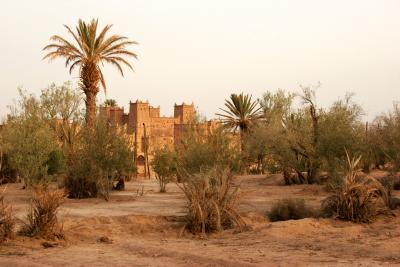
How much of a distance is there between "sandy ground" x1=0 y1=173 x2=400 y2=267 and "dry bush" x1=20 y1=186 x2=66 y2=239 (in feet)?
1.05

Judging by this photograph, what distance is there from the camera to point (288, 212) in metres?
15.8

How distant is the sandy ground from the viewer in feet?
33.1

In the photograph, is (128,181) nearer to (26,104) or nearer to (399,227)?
(26,104)

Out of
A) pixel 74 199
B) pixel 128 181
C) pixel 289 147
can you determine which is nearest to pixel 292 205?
pixel 74 199

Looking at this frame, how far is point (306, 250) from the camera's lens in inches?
440

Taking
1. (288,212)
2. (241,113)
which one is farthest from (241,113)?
(288,212)

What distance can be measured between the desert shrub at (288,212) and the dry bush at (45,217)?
21.4 ft

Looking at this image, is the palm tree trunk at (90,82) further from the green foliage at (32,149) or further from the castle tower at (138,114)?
the castle tower at (138,114)

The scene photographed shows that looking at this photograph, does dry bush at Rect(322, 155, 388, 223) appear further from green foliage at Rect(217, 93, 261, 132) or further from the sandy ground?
green foliage at Rect(217, 93, 261, 132)

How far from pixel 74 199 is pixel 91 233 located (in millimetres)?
9884

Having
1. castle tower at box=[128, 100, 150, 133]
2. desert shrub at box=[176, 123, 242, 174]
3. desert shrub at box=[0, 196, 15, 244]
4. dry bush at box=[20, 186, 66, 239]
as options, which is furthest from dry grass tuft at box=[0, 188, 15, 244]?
castle tower at box=[128, 100, 150, 133]

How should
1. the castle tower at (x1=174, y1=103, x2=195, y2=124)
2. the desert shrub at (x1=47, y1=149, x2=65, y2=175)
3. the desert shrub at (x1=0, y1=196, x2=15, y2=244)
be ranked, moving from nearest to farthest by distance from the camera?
the desert shrub at (x1=0, y1=196, x2=15, y2=244) < the desert shrub at (x1=47, y1=149, x2=65, y2=175) < the castle tower at (x1=174, y1=103, x2=195, y2=124)

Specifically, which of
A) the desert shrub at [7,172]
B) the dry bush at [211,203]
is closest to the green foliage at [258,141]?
the desert shrub at [7,172]

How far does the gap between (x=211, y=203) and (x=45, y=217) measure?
4.20m
